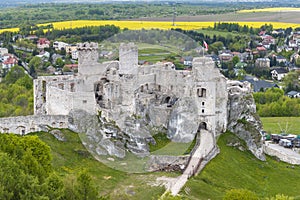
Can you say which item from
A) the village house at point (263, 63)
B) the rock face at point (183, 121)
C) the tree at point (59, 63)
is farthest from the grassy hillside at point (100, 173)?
the village house at point (263, 63)

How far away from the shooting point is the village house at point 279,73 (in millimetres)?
157350

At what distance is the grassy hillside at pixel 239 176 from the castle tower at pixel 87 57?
17290mm

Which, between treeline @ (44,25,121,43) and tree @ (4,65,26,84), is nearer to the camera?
tree @ (4,65,26,84)

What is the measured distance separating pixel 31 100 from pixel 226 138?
3909cm

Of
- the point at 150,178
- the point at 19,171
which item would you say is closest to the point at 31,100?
the point at 150,178

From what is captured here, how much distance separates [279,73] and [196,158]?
10226cm

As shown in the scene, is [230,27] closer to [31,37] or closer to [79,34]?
[79,34]

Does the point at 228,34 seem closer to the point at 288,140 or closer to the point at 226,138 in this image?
the point at 288,140

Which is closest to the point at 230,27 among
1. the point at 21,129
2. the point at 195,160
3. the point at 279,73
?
the point at 279,73

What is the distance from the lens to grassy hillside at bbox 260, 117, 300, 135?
94756 millimetres

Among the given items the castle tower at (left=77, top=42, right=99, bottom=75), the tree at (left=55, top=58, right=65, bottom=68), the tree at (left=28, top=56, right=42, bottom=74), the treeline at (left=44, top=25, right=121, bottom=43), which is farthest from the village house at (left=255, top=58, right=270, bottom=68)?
the castle tower at (left=77, top=42, right=99, bottom=75)

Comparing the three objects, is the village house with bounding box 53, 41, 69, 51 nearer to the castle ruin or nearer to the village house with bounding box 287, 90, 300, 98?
the village house with bounding box 287, 90, 300, 98

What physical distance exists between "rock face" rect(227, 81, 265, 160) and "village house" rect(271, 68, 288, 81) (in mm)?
85596

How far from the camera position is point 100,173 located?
5497 cm
